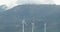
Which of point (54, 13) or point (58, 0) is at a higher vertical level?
point (58, 0)

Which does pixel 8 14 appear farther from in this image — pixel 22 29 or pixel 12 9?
pixel 22 29

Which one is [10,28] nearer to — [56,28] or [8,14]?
[8,14]

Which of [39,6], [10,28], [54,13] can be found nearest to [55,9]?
[54,13]

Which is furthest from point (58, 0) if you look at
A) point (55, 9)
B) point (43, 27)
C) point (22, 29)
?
point (22, 29)

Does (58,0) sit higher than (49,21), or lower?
higher

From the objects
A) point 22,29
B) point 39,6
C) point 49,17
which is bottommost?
point 22,29

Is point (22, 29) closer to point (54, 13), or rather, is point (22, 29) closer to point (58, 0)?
Answer: point (54, 13)
